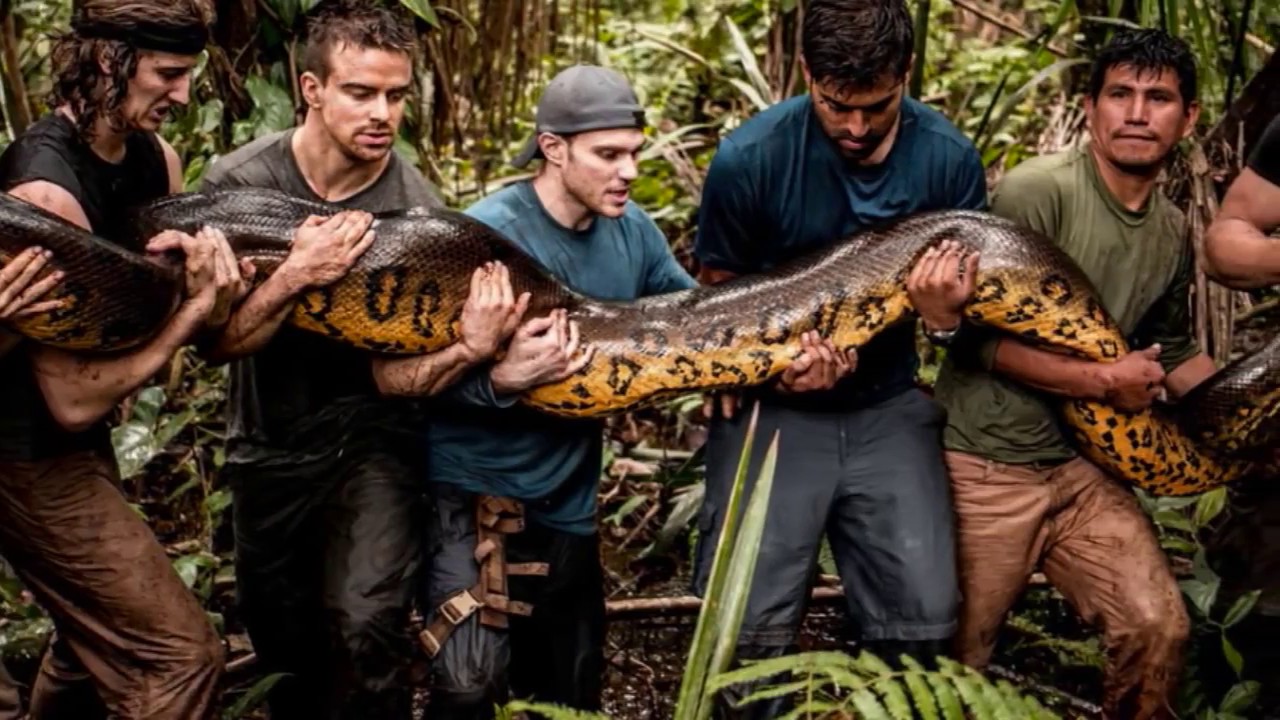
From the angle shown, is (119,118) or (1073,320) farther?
(1073,320)

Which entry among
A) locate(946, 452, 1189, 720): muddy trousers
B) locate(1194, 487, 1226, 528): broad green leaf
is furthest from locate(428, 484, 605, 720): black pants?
locate(1194, 487, 1226, 528): broad green leaf

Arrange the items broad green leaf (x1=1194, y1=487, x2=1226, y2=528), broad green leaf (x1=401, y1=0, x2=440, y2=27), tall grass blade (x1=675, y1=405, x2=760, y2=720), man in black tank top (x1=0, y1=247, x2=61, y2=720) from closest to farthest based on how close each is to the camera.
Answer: tall grass blade (x1=675, y1=405, x2=760, y2=720), man in black tank top (x1=0, y1=247, x2=61, y2=720), broad green leaf (x1=401, y1=0, x2=440, y2=27), broad green leaf (x1=1194, y1=487, x2=1226, y2=528)

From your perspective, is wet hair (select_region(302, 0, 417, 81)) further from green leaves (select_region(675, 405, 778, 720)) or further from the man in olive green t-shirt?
green leaves (select_region(675, 405, 778, 720))

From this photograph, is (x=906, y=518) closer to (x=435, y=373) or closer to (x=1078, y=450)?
(x=1078, y=450)

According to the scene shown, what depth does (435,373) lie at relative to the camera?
15.4 feet

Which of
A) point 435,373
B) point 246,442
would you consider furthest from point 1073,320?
point 246,442

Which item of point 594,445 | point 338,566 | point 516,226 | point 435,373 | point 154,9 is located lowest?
point 338,566

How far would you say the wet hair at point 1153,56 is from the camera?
4.85 m

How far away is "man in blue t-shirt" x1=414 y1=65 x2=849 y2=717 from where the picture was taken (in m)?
4.66

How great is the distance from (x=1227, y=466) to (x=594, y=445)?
7.26 ft

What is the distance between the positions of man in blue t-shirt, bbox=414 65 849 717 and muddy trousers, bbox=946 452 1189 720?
2.61ft

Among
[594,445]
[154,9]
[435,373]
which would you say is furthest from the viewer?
[594,445]

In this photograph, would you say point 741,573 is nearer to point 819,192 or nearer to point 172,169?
point 819,192

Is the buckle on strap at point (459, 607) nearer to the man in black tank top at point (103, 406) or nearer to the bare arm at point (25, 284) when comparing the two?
the man in black tank top at point (103, 406)
